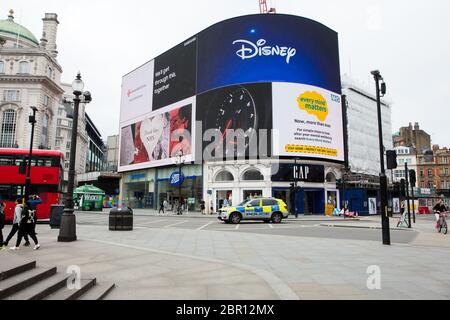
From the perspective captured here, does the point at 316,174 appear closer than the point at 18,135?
Yes

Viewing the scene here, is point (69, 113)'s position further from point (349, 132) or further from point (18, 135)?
point (349, 132)

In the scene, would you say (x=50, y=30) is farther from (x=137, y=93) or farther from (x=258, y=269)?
(x=258, y=269)

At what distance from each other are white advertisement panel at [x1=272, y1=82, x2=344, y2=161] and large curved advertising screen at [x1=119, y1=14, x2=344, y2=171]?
0.12 metres

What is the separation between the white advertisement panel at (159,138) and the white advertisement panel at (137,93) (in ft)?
4.92

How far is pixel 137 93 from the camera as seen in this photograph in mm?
60438

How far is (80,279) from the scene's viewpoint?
6.05 metres

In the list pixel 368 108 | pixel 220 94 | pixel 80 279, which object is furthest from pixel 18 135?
pixel 80 279

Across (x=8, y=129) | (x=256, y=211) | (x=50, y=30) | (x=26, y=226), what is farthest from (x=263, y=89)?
(x=50, y=30)

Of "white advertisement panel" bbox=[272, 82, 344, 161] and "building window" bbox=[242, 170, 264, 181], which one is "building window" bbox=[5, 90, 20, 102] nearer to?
"building window" bbox=[242, 170, 264, 181]

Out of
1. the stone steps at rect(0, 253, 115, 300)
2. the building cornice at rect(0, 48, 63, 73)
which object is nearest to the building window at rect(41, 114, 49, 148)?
the building cornice at rect(0, 48, 63, 73)

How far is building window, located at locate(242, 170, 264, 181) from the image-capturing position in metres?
41.4

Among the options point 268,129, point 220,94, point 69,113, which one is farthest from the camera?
point 69,113
